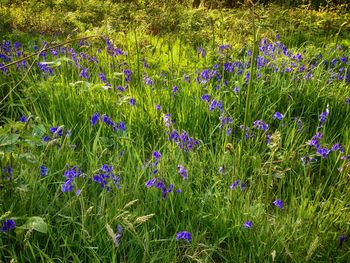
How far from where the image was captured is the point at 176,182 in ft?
6.45

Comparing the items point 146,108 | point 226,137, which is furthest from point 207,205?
point 146,108

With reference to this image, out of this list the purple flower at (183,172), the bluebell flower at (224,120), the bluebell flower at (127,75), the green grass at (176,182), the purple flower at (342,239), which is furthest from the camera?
the bluebell flower at (127,75)

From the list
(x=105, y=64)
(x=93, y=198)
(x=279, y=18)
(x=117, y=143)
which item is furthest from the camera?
(x=279, y=18)

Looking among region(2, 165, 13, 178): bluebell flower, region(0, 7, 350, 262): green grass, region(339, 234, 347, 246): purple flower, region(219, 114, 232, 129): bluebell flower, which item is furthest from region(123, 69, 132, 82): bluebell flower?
region(339, 234, 347, 246): purple flower

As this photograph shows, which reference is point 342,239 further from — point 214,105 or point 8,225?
point 8,225

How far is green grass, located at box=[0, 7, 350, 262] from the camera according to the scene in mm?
1663

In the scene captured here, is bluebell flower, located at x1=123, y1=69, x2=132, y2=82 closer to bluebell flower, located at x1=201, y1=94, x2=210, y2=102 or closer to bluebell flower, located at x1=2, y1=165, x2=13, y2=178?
bluebell flower, located at x1=201, y1=94, x2=210, y2=102

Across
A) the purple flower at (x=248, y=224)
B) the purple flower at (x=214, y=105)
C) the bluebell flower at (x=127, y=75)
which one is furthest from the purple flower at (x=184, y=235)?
the bluebell flower at (x=127, y=75)

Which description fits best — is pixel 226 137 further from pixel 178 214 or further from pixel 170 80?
pixel 170 80

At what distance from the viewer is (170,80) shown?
319cm

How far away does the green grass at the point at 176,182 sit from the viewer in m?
1.66

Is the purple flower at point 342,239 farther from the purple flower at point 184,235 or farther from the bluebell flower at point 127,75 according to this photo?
the bluebell flower at point 127,75

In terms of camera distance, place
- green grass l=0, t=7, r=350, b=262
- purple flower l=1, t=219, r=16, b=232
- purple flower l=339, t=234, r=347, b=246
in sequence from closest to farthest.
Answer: purple flower l=1, t=219, r=16, b=232, green grass l=0, t=7, r=350, b=262, purple flower l=339, t=234, r=347, b=246

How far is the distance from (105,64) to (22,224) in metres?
2.05
